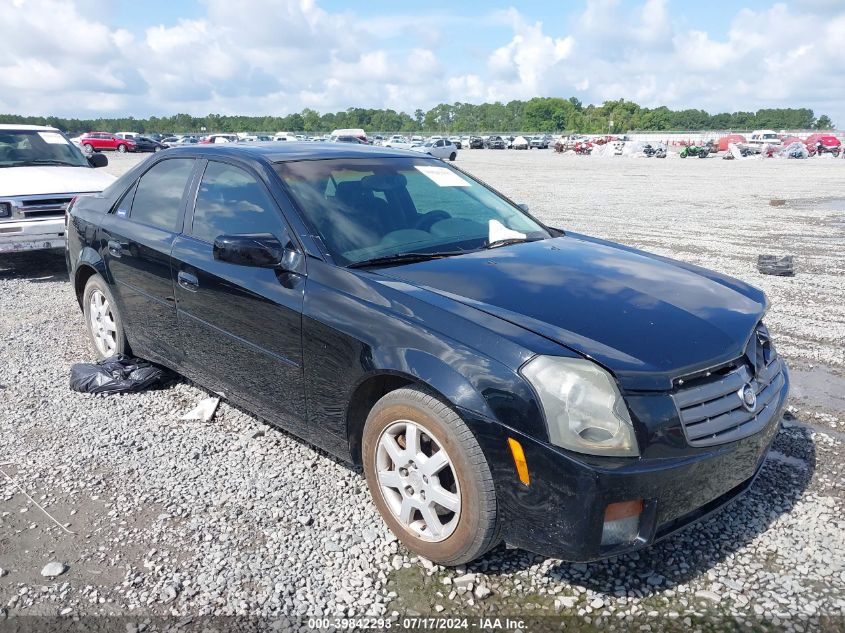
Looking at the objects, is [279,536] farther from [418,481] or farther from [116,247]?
[116,247]

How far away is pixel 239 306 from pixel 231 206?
65 centimetres

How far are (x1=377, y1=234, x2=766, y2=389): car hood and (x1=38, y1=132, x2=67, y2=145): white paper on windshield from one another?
8627mm

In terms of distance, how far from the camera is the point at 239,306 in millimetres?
3541

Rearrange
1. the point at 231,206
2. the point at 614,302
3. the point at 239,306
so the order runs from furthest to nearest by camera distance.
→ 1. the point at 231,206
2. the point at 239,306
3. the point at 614,302

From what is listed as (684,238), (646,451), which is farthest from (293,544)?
(684,238)

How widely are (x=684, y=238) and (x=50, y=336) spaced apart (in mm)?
8992

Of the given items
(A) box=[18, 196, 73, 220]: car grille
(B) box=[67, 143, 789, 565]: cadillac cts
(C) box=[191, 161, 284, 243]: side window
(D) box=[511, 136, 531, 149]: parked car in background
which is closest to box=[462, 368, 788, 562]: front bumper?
(B) box=[67, 143, 789, 565]: cadillac cts

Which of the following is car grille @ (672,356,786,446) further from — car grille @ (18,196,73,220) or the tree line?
the tree line

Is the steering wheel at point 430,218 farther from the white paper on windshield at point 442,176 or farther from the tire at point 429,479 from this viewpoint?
the tire at point 429,479

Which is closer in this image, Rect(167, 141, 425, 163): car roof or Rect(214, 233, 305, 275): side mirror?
Rect(214, 233, 305, 275): side mirror

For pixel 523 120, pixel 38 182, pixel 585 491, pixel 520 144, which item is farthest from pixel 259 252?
pixel 523 120

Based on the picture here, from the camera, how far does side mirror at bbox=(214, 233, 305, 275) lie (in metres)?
3.26

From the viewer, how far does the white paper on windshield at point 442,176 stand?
420 cm

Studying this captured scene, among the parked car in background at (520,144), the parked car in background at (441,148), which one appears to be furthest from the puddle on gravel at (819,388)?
the parked car in background at (520,144)
